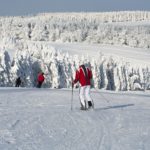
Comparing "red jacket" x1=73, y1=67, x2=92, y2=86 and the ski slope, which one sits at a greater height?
"red jacket" x1=73, y1=67, x2=92, y2=86

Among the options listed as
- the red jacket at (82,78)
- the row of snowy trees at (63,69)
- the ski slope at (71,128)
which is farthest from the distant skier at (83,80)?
the row of snowy trees at (63,69)

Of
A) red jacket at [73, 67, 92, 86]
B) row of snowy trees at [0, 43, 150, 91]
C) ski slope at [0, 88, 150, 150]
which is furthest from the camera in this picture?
row of snowy trees at [0, 43, 150, 91]

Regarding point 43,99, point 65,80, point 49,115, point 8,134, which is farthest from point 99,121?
point 65,80

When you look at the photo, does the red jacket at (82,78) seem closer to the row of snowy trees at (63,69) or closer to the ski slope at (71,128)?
the ski slope at (71,128)

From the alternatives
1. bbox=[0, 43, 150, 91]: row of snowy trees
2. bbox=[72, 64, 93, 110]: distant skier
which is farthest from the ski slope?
bbox=[0, 43, 150, 91]: row of snowy trees

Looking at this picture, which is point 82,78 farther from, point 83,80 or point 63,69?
point 63,69

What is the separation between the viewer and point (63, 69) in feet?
316

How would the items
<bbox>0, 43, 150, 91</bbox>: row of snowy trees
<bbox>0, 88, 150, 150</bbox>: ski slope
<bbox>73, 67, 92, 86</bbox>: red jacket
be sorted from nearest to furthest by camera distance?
<bbox>0, 88, 150, 150</bbox>: ski slope → <bbox>73, 67, 92, 86</bbox>: red jacket → <bbox>0, 43, 150, 91</bbox>: row of snowy trees

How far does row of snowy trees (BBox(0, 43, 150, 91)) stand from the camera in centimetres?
8231

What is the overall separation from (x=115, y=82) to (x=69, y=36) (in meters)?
97.1

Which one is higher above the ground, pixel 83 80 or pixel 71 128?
pixel 83 80

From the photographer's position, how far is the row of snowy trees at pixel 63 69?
A: 8231 cm

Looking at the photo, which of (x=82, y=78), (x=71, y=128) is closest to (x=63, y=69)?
(x=82, y=78)

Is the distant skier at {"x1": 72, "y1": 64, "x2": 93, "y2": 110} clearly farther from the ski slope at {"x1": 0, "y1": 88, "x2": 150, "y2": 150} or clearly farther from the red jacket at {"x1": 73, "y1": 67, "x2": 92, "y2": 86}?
the ski slope at {"x1": 0, "y1": 88, "x2": 150, "y2": 150}
